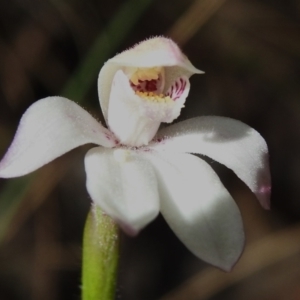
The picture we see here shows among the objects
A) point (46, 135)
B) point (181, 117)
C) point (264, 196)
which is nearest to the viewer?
point (46, 135)

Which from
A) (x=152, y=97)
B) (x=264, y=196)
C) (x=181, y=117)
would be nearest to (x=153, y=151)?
(x=152, y=97)

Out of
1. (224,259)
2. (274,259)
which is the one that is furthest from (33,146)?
(274,259)

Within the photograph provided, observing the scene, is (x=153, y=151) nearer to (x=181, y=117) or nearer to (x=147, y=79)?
(x=147, y=79)

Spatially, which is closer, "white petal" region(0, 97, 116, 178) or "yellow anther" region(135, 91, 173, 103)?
"white petal" region(0, 97, 116, 178)

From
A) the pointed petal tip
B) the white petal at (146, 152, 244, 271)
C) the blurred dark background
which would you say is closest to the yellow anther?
the white petal at (146, 152, 244, 271)

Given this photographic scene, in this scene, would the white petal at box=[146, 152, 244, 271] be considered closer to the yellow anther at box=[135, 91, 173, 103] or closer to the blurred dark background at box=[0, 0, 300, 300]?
the yellow anther at box=[135, 91, 173, 103]

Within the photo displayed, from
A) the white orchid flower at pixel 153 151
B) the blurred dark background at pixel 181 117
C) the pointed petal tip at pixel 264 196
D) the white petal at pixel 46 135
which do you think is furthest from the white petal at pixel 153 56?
the blurred dark background at pixel 181 117

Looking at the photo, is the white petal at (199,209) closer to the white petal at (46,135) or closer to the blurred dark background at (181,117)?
the white petal at (46,135)

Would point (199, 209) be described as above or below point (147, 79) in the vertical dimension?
below
